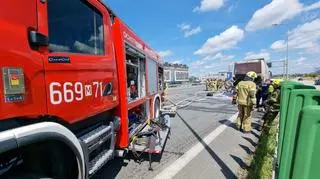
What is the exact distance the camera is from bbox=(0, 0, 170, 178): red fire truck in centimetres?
202

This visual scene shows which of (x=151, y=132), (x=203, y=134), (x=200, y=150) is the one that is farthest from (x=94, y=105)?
(x=203, y=134)

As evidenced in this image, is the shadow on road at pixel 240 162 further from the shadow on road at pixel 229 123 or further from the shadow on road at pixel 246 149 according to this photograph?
the shadow on road at pixel 229 123

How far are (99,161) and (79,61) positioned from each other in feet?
4.53

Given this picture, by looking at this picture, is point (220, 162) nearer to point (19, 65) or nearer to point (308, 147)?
point (308, 147)

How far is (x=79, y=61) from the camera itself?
2.99m

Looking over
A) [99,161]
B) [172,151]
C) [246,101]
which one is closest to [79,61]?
[99,161]

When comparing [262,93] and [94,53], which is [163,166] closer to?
[94,53]

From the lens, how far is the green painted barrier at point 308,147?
61.0 inches

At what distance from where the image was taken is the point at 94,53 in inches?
139

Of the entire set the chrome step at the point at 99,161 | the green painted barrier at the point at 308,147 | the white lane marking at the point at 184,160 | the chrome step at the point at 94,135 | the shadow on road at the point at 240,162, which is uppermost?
the green painted barrier at the point at 308,147

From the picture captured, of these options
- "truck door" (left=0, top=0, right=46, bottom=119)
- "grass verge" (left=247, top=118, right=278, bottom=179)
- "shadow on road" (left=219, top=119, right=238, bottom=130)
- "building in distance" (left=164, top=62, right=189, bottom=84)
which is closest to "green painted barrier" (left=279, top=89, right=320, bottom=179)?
"grass verge" (left=247, top=118, right=278, bottom=179)

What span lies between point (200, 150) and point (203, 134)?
178 cm

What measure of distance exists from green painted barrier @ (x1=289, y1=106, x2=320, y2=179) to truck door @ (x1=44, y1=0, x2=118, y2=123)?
1.96 m

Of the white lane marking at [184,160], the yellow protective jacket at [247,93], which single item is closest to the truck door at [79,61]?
the white lane marking at [184,160]
